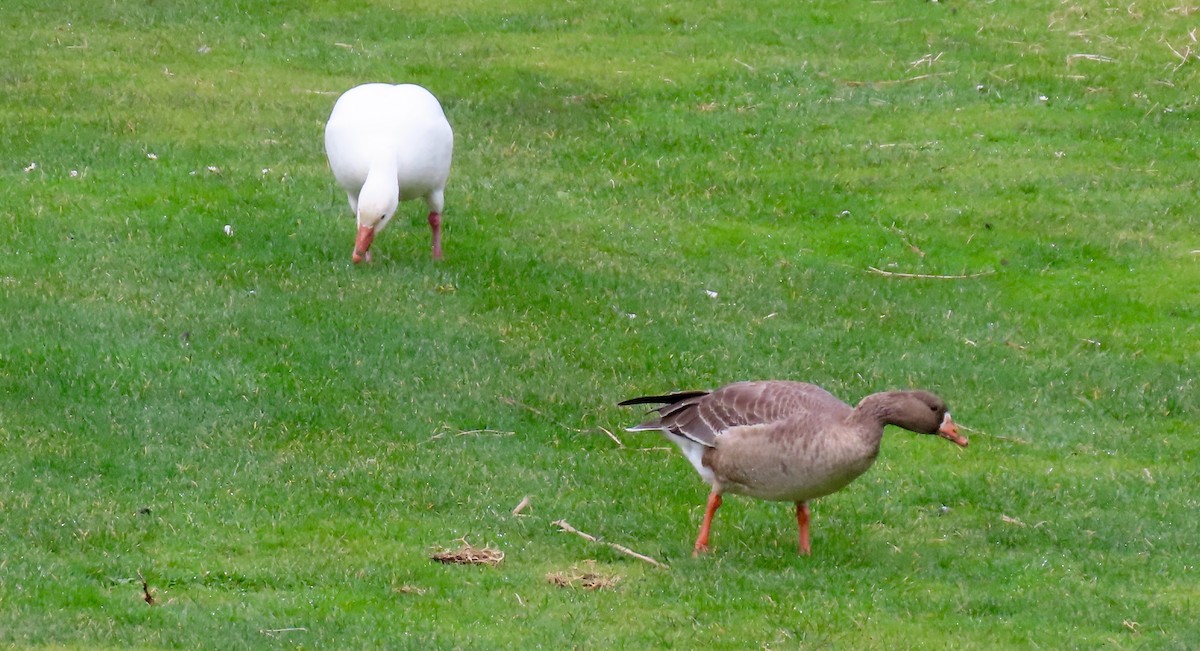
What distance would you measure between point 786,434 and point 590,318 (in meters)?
4.28

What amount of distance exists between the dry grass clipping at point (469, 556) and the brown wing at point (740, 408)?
3.38 feet

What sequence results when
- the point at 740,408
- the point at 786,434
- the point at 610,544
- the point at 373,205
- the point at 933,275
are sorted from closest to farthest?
the point at 786,434 < the point at 740,408 < the point at 610,544 < the point at 373,205 < the point at 933,275

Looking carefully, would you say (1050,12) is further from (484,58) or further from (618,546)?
(618,546)

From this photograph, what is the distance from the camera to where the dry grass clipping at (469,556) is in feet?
25.4

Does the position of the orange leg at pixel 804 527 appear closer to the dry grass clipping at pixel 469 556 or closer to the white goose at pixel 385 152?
the dry grass clipping at pixel 469 556

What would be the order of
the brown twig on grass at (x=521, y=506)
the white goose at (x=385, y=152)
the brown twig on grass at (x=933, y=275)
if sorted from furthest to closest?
the brown twig on grass at (x=933, y=275) < the white goose at (x=385, y=152) < the brown twig on grass at (x=521, y=506)

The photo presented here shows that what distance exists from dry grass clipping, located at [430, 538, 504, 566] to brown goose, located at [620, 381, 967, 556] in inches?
39.8

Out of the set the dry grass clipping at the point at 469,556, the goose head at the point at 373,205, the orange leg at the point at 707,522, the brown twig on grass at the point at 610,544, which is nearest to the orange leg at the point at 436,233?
the goose head at the point at 373,205

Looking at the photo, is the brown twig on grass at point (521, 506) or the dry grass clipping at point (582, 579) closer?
the dry grass clipping at point (582, 579)

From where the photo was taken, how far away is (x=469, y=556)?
777 centimetres

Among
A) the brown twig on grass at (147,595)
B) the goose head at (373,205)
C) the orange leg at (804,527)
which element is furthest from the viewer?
the goose head at (373,205)

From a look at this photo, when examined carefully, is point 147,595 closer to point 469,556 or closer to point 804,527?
point 469,556

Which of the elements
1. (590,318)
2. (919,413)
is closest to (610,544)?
(919,413)

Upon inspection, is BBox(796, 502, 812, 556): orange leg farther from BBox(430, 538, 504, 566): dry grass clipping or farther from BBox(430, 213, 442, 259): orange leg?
BBox(430, 213, 442, 259): orange leg
